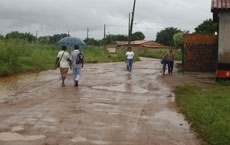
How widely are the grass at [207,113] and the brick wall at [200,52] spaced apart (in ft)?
25.5

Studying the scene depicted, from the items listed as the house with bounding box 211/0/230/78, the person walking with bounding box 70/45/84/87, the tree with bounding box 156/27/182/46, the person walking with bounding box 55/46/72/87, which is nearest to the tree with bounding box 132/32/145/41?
the tree with bounding box 156/27/182/46

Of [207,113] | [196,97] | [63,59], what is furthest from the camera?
[63,59]

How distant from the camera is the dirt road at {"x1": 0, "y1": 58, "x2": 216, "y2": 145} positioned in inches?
323

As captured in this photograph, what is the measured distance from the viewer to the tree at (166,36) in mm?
95750

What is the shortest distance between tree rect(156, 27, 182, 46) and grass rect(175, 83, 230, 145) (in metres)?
80.1

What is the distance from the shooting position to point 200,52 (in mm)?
24219

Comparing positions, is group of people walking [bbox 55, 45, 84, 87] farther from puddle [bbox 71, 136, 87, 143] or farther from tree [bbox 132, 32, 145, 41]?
tree [bbox 132, 32, 145, 41]

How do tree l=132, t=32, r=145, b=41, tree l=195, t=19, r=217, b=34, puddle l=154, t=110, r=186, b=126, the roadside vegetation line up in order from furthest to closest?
tree l=132, t=32, r=145, b=41 → tree l=195, t=19, r=217, b=34 → puddle l=154, t=110, r=186, b=126 → the roadside vegetation

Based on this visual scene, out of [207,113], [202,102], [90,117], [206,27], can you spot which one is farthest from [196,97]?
[206,27]

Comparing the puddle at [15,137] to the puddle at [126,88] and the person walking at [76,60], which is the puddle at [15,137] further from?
the person walking at [76,60]

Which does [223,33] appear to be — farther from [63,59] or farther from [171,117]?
[171,117]

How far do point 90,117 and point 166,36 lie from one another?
296 feet

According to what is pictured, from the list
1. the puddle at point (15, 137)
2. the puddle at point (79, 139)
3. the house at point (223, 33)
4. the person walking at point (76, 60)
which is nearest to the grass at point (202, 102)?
the house at point (223, 33)

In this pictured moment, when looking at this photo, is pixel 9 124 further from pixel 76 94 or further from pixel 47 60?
pixel 47 60
